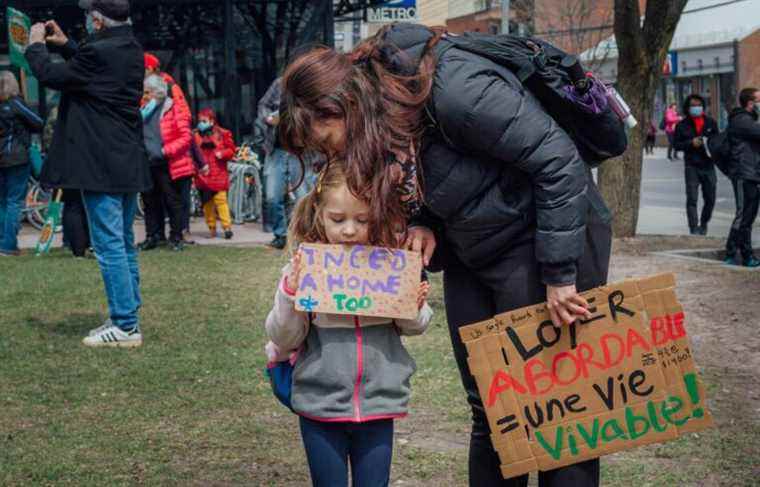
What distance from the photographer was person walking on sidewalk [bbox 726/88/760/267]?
39.2ft

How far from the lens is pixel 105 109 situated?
734 cm

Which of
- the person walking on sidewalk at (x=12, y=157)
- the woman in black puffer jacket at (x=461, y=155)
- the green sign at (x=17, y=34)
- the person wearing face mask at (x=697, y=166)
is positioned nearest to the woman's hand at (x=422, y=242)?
the woman in black puffer jacket at (x=461, y=155)

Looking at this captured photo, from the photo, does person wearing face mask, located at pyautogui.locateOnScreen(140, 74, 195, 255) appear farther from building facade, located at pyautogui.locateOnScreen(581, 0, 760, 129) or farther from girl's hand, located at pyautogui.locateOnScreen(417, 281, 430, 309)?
building facade, located at pyautogui.locateOnScreen(581, 0, 760, 129)

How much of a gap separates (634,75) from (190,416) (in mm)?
8719

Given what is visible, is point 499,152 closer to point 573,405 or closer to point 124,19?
point 573,405

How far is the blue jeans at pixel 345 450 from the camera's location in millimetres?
3645

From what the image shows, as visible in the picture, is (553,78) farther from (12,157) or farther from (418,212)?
(12,157)

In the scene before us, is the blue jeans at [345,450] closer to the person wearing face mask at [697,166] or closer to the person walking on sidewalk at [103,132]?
the person walking on sidewalk at [103,132]

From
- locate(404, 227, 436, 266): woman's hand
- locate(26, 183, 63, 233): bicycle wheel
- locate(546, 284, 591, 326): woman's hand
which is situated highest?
locate(404, 227, 436, 266): woman's hand

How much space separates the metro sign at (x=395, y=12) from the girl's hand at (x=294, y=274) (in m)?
15.0

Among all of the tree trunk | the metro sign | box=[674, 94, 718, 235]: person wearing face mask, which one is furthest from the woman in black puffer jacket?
the metro sign

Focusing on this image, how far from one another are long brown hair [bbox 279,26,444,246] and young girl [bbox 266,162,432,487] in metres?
0.18

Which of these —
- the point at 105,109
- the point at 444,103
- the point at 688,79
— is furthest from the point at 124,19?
the point at 688,79

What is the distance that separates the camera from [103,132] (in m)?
7.35
